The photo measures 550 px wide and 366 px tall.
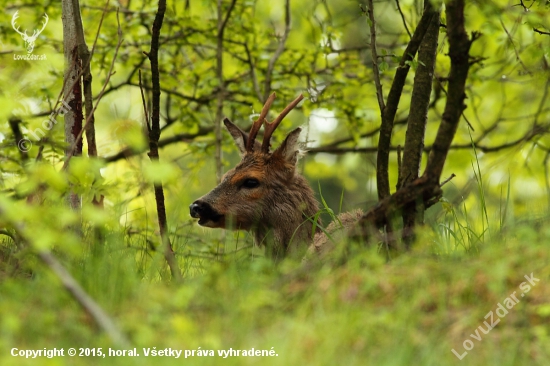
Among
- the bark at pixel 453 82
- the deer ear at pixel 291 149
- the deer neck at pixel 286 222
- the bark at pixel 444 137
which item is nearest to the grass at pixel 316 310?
the bark at pixel 444 137

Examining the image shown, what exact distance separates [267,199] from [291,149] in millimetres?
611

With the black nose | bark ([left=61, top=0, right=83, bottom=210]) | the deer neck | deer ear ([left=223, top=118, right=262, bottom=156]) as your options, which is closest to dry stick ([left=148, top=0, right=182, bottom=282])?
bark ([left=61, top=0, right=83, bottom=210])

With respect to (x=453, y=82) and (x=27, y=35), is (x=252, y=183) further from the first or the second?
(x=27, y=35)

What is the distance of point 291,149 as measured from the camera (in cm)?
757

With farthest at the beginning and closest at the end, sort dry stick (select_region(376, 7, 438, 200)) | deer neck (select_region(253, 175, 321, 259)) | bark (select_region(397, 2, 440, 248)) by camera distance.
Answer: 1. deer neck (select_region(253, 175, 321, 259))
2. bark (select_region(397, 2, 440, 248))
3. dry stick (select_region(376, 7, 438, 200))

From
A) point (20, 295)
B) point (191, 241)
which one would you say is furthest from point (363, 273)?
point (191, 241)

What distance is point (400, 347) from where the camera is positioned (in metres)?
3.58

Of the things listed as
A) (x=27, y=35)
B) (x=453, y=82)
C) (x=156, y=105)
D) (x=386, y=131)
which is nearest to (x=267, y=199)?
(x=156, y=105)

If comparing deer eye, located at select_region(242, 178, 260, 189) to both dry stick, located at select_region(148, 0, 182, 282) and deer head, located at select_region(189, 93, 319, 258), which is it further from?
dry stick, located at select_region(148, 0, 182, 282)

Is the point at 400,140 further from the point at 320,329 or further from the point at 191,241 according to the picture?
the point at 320,329

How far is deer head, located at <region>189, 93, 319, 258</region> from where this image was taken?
718cm

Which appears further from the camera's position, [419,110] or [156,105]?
[156,105]

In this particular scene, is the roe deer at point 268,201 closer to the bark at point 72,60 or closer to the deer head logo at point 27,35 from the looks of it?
the bark at point 72,60

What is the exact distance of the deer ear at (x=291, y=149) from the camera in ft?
24.7
